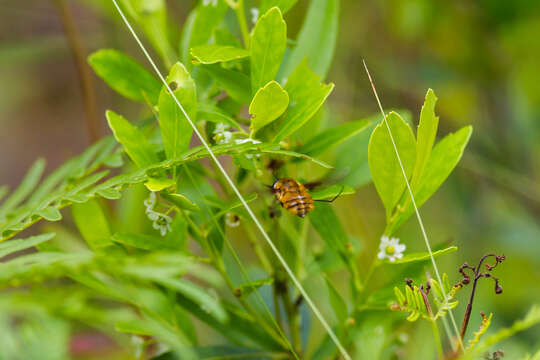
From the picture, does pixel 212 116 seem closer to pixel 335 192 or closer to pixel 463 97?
pixel 335 192

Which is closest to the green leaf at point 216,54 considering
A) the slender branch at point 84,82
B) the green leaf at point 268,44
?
the green leaf at point 268,44

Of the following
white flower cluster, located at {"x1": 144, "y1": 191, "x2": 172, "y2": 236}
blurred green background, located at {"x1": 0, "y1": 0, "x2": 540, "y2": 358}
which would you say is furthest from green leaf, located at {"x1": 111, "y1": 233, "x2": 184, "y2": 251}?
blurred green background, located at {"x1": 0, "y1": 0, "x2": 540, "y2": 358}

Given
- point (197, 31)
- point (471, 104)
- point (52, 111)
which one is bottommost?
point (471, 104)

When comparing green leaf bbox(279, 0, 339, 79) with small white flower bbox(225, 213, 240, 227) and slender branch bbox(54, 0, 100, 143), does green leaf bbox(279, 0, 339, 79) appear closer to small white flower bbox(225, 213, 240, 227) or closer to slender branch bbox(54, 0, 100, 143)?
small white flower bbox(225, 213, 240, 227)

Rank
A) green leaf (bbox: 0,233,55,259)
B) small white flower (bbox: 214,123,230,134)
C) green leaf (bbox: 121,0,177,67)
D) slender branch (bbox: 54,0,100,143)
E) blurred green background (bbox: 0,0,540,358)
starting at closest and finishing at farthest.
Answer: green leaf (bbox: 0,233,55,259), small white flower (bbox: 214,123,230,134), green leaf (bbox: 121,0,177,67), slender branch (bbox: 54,0,100,143), blurred green background (bbox: 0,0,540,358)

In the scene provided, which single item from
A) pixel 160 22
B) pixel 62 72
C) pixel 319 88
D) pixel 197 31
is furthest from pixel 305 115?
pixel 62 72

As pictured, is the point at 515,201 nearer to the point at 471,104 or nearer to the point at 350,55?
the point at 471,104

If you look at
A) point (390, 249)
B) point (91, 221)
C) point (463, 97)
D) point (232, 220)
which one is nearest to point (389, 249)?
point (390, 249)
